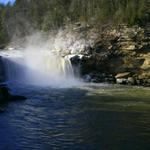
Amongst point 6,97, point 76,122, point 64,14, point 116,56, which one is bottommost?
point 76,122

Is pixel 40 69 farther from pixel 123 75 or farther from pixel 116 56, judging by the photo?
pixel 123 75

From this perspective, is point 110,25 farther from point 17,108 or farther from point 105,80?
point 17,108

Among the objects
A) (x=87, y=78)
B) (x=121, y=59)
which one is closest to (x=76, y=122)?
(x=87, y=78)

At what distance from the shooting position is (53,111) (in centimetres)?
2878

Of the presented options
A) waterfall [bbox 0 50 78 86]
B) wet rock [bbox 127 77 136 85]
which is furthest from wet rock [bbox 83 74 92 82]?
wet rock [bbox 127 77 136 85]

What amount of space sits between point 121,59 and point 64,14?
30.5m

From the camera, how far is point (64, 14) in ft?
257

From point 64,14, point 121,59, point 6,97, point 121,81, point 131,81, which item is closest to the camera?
point 6,97

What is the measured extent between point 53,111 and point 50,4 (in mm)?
63025

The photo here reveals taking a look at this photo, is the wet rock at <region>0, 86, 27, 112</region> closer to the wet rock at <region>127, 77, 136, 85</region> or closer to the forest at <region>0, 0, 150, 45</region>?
the wet rock at <region>127, 77, 136, 85</region>

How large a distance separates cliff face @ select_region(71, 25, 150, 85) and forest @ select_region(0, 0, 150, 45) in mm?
4935

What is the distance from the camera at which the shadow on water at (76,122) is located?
67.6ft

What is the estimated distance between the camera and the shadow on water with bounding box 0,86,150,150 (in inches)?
811

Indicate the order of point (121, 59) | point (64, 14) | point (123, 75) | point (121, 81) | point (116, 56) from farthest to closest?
point (64, 14) → point (116, 56) → point (121, 59) → point (123, 75) → point (121, 81)
